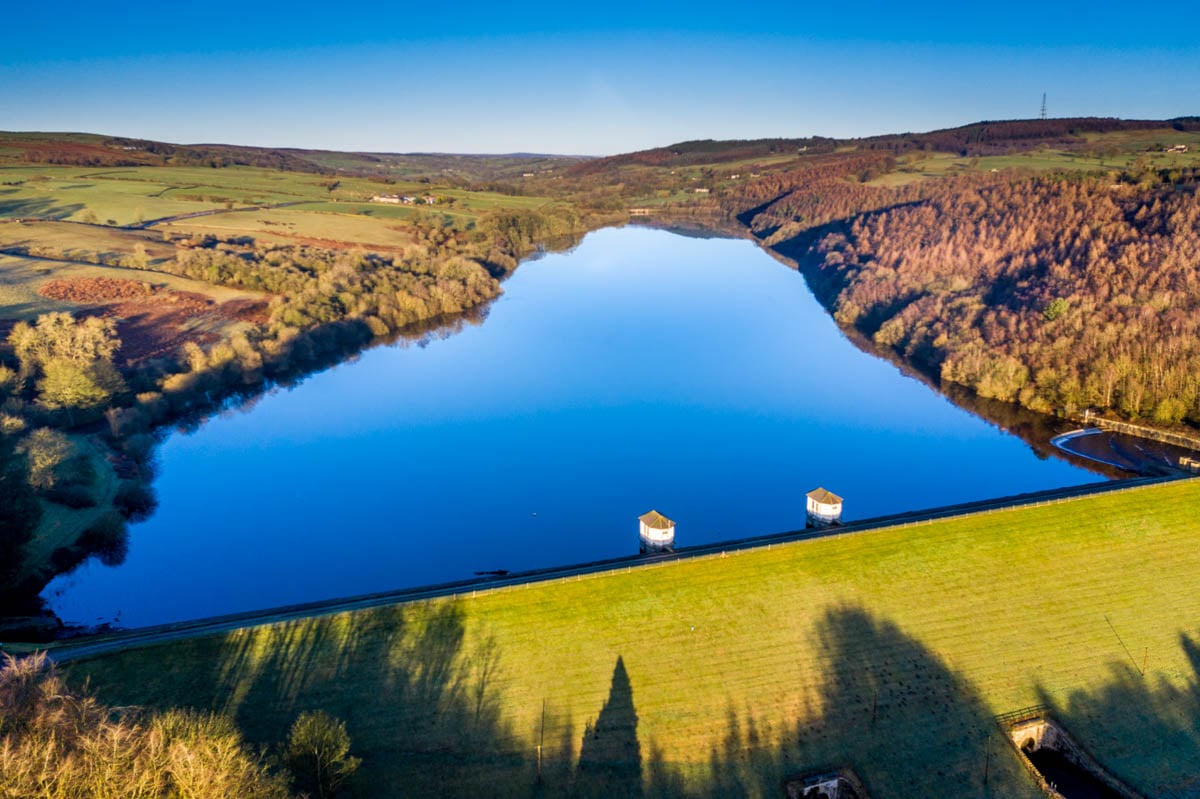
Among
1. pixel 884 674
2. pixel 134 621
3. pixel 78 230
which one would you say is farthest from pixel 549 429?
pixel 78 230

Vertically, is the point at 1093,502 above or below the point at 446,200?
below

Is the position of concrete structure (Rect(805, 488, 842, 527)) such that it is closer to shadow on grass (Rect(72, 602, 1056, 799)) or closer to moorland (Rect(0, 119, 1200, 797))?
moorland (Rect(0, 119, 1200, 797))

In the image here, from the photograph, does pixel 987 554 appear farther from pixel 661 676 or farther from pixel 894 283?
pixel 894 283

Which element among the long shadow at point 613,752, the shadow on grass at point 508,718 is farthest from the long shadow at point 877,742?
the long shadow at point 613,752

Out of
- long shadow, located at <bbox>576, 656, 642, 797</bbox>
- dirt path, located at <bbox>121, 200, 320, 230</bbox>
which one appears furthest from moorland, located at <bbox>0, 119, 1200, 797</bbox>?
dirt path, located at <bbox>121, 200, 320, 230</bbox>

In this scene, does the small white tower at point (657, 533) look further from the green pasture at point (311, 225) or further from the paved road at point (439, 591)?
the green pasture at point (311, 225)

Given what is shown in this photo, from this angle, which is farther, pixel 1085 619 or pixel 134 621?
pixel 134 621
